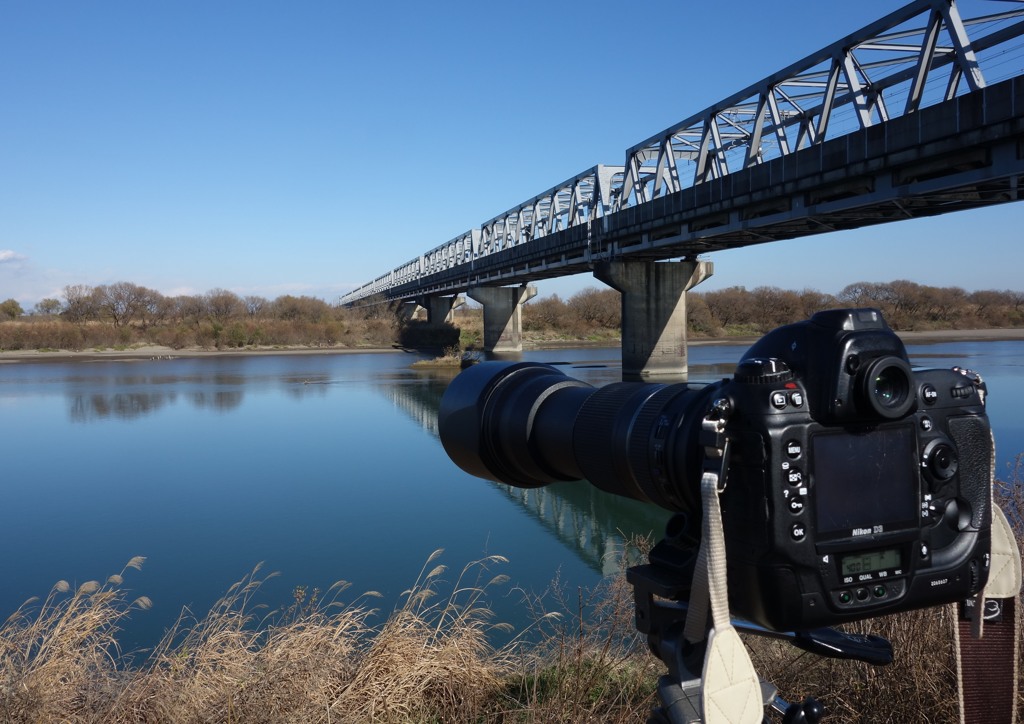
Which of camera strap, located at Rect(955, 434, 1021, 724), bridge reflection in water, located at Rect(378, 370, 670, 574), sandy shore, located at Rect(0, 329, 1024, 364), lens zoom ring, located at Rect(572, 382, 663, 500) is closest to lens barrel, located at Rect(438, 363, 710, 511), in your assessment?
lens zoom ring, located at Rect(572, 382, 663, 500)

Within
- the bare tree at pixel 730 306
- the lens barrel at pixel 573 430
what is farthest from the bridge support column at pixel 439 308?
the lens barrel at pixel 573 430

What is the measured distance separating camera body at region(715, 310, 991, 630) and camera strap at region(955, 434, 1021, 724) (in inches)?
8.4

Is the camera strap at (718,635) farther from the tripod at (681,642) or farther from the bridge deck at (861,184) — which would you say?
the bridge deck at (861,184)

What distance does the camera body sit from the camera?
1.26m

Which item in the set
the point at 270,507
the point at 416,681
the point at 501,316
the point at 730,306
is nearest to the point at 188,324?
the point at 501,316

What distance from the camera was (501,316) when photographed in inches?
1684

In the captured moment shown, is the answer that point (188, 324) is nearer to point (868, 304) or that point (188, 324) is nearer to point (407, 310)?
point (407, 310)

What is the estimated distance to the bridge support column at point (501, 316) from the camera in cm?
4269

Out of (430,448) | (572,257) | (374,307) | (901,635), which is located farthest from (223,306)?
(901,635)

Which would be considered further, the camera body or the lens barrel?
the lens barrel

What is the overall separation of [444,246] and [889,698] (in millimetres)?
56244

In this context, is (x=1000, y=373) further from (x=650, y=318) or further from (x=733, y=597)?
(x=733, y=597)

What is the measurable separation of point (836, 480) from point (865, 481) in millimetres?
61

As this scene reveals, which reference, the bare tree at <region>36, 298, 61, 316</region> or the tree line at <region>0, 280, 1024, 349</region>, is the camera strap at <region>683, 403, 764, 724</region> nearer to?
the tree line at <region>0, 280, 1024, 349</region>
